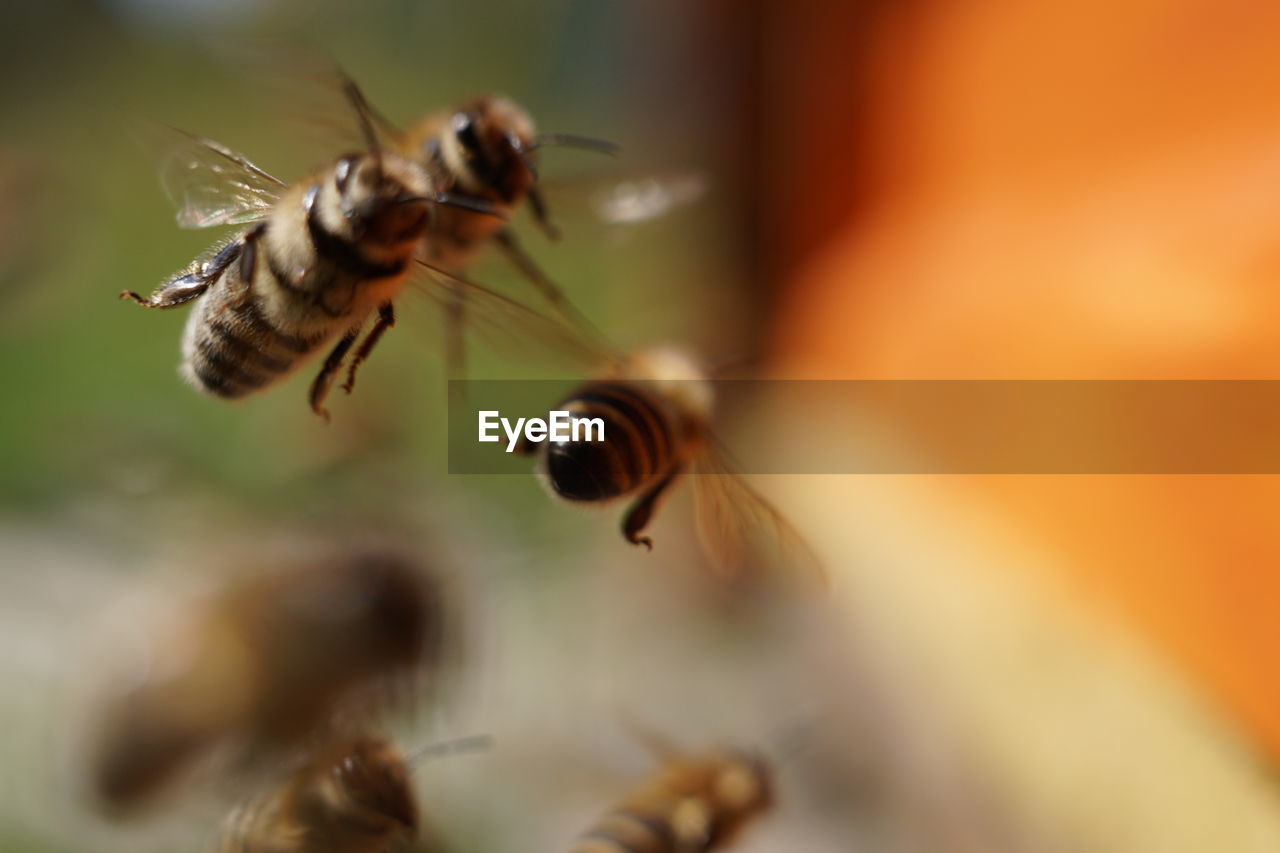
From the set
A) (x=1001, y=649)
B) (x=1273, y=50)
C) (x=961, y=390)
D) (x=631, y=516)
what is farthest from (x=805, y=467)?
(x=631, y=516)

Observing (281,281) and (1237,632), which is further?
(1237,632)

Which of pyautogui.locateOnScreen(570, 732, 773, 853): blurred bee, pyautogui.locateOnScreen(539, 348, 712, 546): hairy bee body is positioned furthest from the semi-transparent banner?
pyautogui.locateOnScreen(570, 732, 773, 853): blurred bee

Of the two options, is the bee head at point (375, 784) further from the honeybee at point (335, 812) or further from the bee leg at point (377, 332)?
the bee leg at point (377, 332)

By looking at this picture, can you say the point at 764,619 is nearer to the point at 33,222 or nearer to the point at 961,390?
the point at 961,390

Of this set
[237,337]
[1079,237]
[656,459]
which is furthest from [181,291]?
[1079,237]

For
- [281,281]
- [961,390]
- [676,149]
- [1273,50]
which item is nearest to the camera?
[281,281]

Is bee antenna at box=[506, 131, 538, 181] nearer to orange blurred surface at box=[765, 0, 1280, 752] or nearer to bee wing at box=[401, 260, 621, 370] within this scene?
bee wing at box=[401, 260, 621, 370]

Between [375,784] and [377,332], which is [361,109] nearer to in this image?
[377,332]
